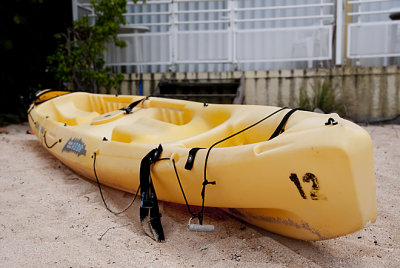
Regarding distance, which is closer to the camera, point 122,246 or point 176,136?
point 122,246

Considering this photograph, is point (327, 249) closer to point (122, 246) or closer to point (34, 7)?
point (122, 246)

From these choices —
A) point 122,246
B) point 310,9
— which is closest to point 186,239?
point 122,246

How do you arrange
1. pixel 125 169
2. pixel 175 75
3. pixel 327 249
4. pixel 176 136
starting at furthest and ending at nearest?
1. pixel 175 75
2. pixel 176 136
3. pixel 125 169
4. pixel 327 249

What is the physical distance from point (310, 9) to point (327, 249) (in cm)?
461

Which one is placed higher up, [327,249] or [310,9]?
[310,9]

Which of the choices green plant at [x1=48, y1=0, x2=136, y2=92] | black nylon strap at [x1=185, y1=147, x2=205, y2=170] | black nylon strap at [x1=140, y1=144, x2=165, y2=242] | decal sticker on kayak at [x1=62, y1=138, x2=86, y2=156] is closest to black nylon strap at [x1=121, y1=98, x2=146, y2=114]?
decal sticker on kayak at [x1=62, y1=138, x2=86, y2=156]

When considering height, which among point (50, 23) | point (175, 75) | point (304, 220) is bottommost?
point (304, 220)

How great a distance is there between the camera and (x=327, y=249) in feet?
6.04

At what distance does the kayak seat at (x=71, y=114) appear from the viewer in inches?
151

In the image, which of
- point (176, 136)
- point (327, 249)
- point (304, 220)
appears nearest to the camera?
point (304, 220)

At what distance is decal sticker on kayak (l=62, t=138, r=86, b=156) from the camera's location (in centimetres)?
279

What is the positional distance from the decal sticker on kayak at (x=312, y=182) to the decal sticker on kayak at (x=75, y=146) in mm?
1670

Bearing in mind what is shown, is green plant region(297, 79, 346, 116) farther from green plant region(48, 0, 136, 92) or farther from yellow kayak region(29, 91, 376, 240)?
green plant region(48, 0, 136, 92)

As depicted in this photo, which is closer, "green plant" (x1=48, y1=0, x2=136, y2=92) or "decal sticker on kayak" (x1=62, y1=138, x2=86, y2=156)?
"decal sticker on kayak" (x1=62, y1=138, x2=86, y2=156)
